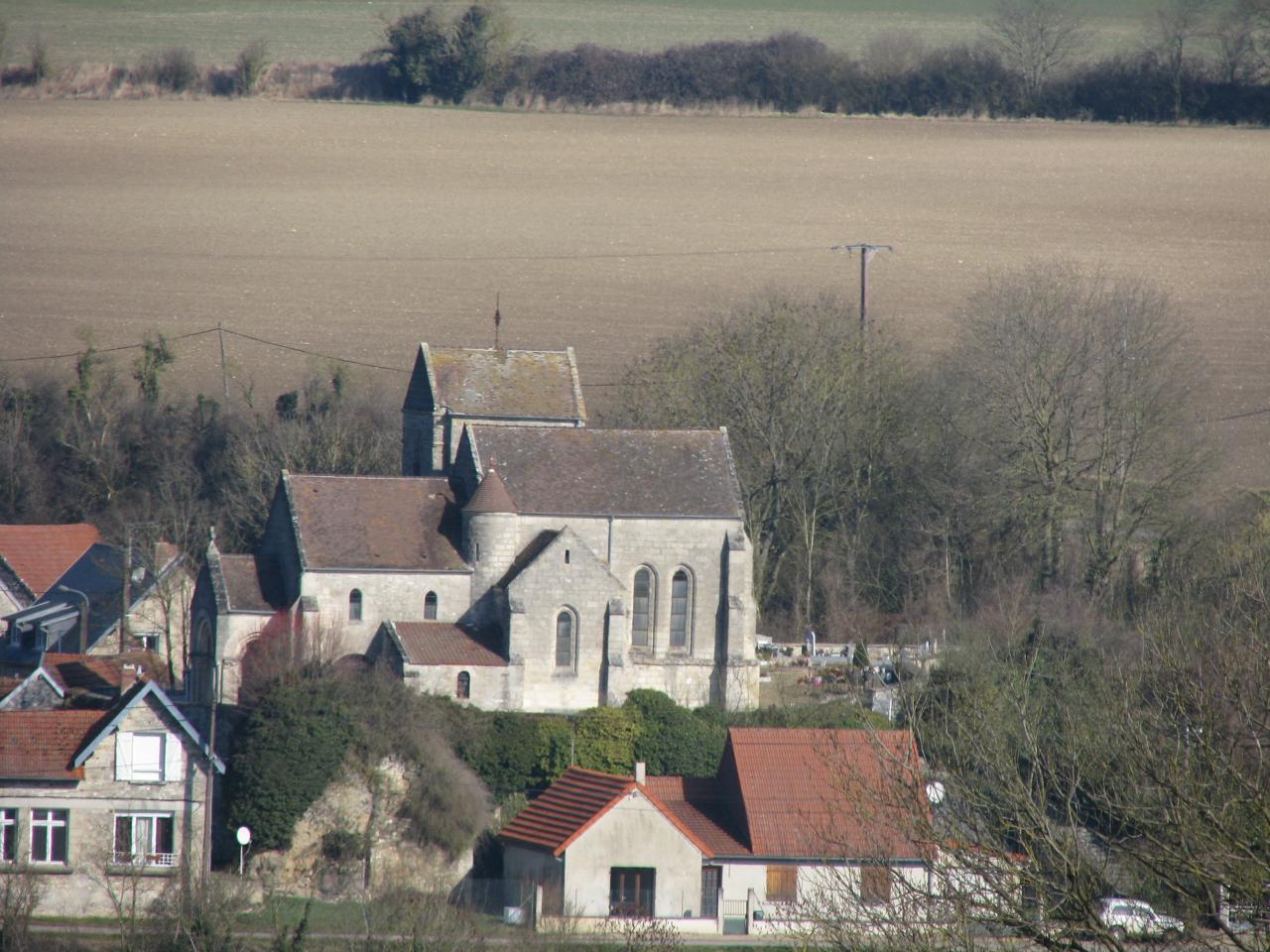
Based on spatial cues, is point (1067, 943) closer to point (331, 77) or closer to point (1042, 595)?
point (1042, 595)

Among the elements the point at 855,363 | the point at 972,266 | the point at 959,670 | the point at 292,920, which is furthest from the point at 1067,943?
the point at 972,266

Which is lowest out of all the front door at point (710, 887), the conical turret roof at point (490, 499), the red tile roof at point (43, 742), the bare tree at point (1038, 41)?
the front door at point (710, 887)

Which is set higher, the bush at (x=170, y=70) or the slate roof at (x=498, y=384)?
the bush at (x=170, y=70)

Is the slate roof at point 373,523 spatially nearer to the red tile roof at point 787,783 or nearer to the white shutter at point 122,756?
the white shutter at point 122,756

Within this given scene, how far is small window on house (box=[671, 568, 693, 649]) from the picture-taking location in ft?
170

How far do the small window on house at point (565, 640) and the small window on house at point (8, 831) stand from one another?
49.6 ft

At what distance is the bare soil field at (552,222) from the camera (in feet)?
244

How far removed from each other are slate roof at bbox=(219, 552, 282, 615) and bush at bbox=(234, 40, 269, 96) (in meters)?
45.1

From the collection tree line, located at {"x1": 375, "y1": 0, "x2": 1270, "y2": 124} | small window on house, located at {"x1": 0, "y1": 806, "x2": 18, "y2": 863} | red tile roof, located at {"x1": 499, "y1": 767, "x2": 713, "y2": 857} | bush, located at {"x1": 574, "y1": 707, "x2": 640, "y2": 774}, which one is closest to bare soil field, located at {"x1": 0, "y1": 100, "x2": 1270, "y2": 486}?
tree line, located at {"x1": 375, "y1": 0, "x2": 1270, "y2": 124}

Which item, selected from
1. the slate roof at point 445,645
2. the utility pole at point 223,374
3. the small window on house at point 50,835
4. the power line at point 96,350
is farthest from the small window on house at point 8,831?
the power line at point 96,350

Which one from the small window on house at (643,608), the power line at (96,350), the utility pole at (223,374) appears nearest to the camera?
the small window on house at (643,608)

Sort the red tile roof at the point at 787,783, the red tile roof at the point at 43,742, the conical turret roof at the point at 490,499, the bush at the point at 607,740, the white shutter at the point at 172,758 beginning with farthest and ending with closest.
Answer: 1. the conical turret roof at the point at 490,499
2. the bush at the point at 607,740
3. the white shutter at the point at 172,758
4. the red tile roof at the point at 43,742
5. the red tile roof at the point at 787,783

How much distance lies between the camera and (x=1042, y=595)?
55.0 metres

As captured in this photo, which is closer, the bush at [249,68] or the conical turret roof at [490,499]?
the conical turret roof at [490,499]
